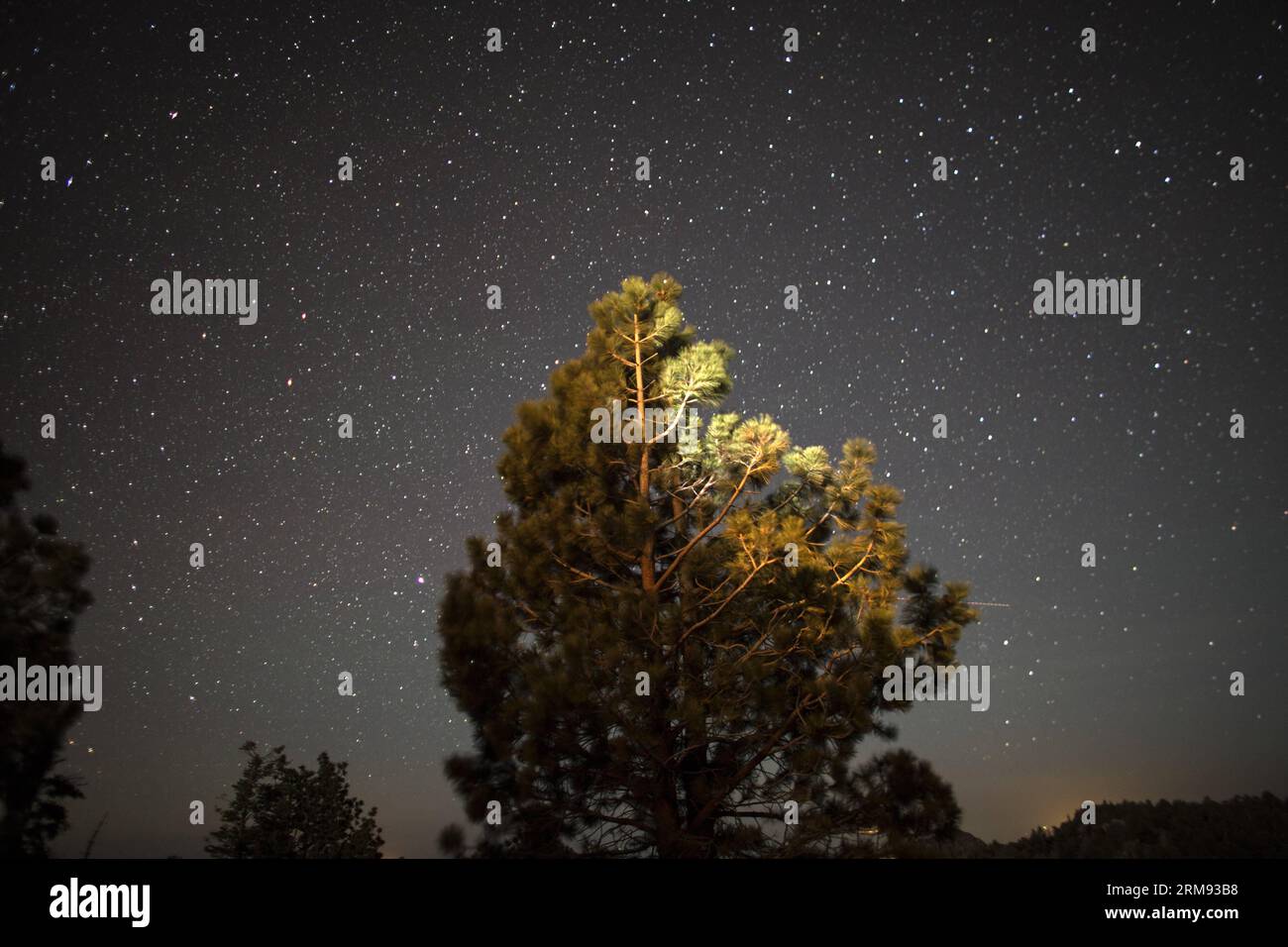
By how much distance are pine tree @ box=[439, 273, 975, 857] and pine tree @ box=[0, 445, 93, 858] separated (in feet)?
15.2

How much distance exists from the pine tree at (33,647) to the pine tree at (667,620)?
4.64 m

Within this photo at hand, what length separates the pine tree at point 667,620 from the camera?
9.93m

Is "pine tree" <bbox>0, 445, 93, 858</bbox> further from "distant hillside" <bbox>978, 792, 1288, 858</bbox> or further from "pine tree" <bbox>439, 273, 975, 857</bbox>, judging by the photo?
"distant hillside" <bbox>978, 792, 1288, 858</bbox>

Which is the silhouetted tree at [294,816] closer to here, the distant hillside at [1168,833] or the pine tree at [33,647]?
the pine tree at [33,647]

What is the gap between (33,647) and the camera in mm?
10227

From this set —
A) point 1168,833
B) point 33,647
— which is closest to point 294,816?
point 33,647

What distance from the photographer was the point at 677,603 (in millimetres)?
10773

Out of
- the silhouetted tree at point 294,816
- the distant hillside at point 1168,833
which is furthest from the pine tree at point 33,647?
the distant hillside at point 1168,833

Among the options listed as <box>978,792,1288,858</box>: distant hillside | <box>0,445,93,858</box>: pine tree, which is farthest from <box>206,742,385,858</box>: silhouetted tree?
<box>978,792,1288,858</box>: distant hillside

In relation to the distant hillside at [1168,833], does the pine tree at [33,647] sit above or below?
above

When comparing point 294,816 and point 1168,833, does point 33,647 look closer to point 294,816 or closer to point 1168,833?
point 294,816

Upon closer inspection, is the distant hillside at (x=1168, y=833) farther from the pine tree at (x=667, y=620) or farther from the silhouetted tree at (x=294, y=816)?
the silhouetted tree at (x=294, y=816)

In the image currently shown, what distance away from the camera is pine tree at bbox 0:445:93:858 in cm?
926
